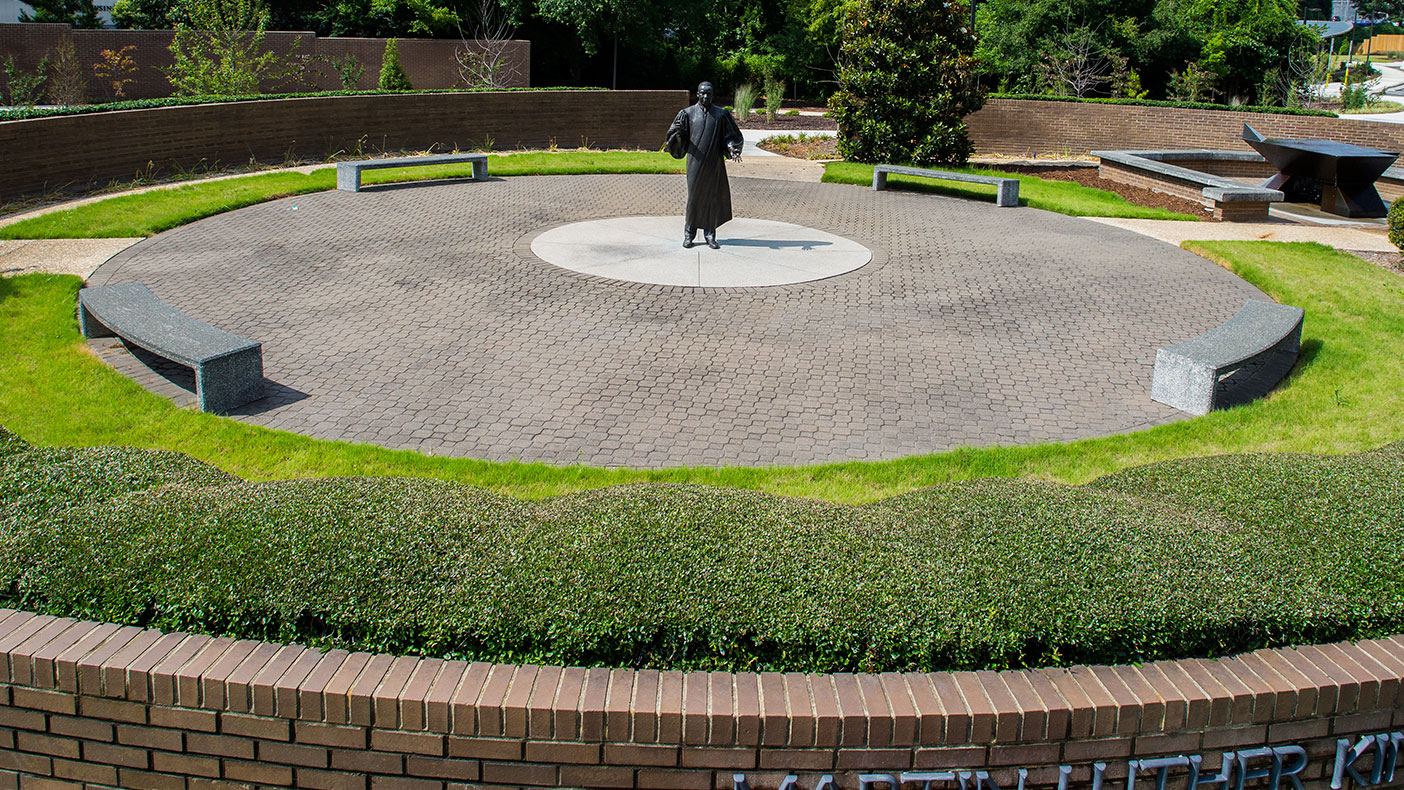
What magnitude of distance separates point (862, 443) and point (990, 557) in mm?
3604

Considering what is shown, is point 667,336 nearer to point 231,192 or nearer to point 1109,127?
point 231,192

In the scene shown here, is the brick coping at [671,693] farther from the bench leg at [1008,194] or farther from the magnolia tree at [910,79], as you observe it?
the magnolia tree at [910,79]

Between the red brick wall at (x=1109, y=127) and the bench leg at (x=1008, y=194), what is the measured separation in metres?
8.33

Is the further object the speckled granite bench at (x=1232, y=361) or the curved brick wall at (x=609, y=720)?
the speckled granite bench at (x=1232, y=361)

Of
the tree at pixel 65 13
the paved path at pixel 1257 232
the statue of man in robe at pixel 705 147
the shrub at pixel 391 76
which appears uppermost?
the tree at pixel 65 13

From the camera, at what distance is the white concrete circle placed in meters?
12.9

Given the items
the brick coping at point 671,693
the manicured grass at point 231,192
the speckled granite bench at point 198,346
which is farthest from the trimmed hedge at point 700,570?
the manicured grass at point 231,192

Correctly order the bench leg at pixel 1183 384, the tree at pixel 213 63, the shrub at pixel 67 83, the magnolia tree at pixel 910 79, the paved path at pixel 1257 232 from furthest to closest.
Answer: the shrub at pixel 67 83 < the tree at pixel 213 63 < the magnolia tree at pixel 910 79 < the paved path at pixel 1257 232 < the bench leg at pixel 1183 384

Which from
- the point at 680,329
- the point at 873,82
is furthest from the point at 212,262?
the point at 873,82

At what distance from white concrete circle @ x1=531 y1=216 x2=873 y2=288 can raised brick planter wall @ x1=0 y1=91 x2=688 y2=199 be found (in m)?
8.05

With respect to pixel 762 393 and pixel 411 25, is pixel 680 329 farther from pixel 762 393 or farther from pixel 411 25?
pixel 411 25

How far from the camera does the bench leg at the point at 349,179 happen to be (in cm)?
1816

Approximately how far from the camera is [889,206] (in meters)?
18.8

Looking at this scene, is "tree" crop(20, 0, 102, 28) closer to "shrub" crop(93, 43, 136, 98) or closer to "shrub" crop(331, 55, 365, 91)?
"shrub" crop(93, 43, 136, 98)
